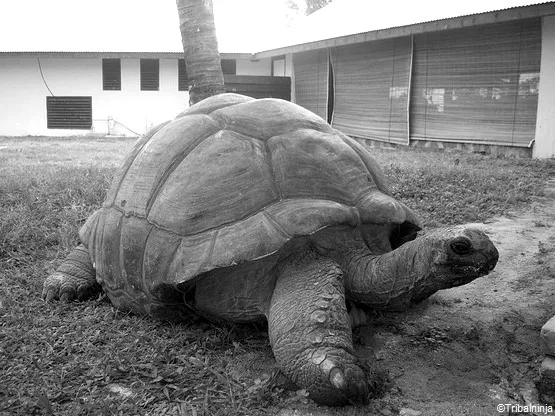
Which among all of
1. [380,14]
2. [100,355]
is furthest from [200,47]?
[380,14]

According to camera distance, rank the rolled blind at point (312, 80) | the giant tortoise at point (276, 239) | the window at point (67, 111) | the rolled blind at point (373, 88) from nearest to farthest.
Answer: the giant tortoise at point (276, 239) < the rolled blind at point (373, 88) < the rolled blind at point (312, 80) < the window at point (67, 111)

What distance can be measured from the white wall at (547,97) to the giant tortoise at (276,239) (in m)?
6.40

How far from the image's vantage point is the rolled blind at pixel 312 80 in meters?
14.6

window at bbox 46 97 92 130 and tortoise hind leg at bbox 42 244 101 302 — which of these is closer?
tortoise hind leg at bbox 42 244 101 302

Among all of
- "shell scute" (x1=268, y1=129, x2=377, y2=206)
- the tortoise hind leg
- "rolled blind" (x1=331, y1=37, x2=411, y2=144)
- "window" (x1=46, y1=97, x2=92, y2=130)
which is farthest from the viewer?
"window" (x1=46, y1=97, x2=92, y2=130)

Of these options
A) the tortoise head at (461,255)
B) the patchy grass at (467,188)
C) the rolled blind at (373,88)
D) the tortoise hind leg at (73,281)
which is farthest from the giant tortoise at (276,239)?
the rolled blind at (373,88)

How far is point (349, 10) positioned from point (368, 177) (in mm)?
14003

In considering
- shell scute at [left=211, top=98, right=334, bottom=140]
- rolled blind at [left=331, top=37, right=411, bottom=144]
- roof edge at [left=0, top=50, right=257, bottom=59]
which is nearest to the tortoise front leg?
shell scute at [left=211, top=98, right=334, bottom=140]

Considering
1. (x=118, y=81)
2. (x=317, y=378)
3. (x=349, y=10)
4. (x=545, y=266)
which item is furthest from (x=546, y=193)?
(x=118, y=81)

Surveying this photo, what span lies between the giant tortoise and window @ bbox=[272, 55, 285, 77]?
48.0 feet

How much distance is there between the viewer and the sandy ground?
86.0 inches

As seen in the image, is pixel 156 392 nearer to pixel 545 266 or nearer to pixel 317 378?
pixel 317 378

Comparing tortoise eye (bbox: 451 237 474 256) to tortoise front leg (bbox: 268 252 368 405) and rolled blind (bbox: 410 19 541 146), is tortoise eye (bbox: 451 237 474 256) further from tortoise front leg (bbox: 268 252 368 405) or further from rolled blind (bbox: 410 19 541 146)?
rolled blind (bbox: 410 19 541 146)

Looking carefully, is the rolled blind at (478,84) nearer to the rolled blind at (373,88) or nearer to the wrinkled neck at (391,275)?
the rolled blind at (373,88)
